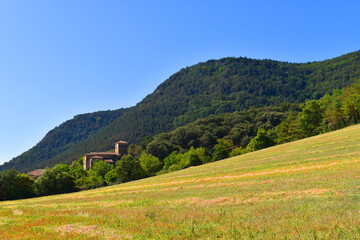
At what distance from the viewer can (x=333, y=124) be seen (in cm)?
8744

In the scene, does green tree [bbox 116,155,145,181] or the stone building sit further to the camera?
the stone building

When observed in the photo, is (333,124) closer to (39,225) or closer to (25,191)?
(39,225)

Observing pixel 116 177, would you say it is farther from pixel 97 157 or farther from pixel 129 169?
pixel 97 157

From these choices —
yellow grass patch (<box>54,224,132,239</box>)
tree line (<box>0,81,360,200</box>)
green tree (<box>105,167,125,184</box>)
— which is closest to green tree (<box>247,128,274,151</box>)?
tree line (<box>0,81,360,200</box>)

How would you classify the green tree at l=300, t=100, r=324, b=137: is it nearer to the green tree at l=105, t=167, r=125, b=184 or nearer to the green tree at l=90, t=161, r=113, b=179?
the green tree at l=105, t=167, r=125, b=184

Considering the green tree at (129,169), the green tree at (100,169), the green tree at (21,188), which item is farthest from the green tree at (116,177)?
the green tree at (100,169)

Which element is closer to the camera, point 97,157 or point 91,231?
point 91,231

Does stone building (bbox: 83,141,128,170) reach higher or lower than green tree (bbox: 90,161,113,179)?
higher

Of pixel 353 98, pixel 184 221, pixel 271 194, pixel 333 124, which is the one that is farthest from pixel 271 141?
pixel 184 221

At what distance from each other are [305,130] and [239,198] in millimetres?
85638

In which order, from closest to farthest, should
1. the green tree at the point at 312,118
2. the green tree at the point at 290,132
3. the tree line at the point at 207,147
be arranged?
1. the tree line at the point at 207,147
2. the green tree at the point at 312,118
3. the green tree at the point at 290,132

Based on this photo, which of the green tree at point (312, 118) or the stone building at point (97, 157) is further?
the stone building at point (97, 157)

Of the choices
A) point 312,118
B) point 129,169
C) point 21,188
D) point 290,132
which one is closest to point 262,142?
point 290,132

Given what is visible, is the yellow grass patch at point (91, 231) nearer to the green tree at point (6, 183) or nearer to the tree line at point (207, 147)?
the tree line at point (207, 147)
